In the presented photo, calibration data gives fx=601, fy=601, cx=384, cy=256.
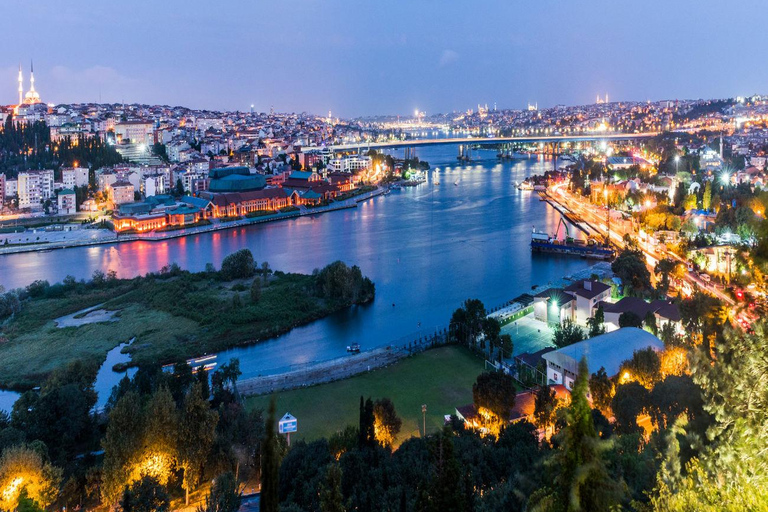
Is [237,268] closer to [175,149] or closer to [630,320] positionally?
[630,320]

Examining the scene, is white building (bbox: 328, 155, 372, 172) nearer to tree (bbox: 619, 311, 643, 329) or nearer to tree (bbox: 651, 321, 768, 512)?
tree (bbox: 619, 311, 643, 329)

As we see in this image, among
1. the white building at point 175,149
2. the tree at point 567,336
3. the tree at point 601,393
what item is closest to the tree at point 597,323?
the tree at point 567,336

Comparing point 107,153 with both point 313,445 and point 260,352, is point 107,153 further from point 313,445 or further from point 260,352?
point 313,445

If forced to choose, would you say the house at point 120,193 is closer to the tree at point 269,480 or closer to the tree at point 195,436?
the tree at point 195,436

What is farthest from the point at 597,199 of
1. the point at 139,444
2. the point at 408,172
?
the point at 139,444

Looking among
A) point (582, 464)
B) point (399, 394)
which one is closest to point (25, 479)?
point (399, 394)

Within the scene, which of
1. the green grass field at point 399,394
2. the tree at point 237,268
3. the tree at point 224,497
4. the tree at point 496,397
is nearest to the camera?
the tree at point 224,497

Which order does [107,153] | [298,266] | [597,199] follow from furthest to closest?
[107,153] → [597,199] → [298,266]

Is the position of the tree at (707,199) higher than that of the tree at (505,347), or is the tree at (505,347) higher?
the tree at (707,199)
